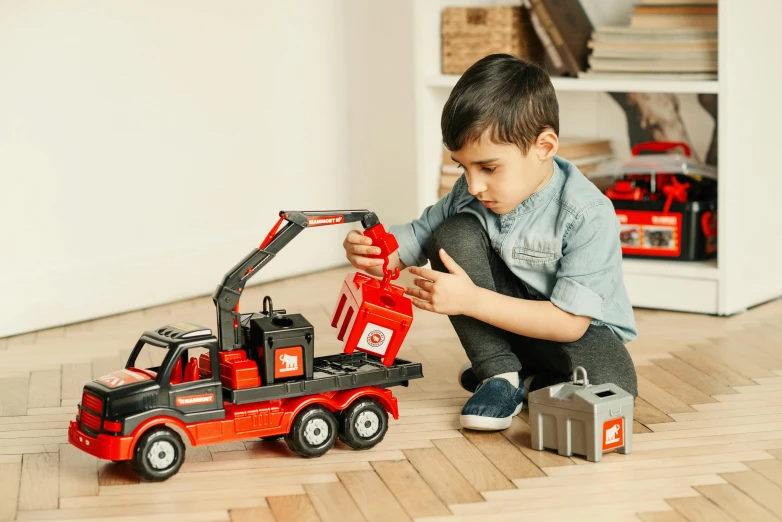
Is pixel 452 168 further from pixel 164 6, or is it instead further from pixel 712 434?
pixel 712 434

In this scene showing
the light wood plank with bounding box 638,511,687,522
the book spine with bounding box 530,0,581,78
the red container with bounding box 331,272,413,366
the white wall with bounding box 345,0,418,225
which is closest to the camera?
the light wood plank with bounding box 638,511,687,522

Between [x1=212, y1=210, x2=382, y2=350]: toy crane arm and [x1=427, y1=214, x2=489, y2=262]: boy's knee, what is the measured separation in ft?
0.75

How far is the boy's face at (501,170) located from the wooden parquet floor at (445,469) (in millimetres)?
350

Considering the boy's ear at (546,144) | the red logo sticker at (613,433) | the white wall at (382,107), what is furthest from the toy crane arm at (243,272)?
the white wall at (382,107)

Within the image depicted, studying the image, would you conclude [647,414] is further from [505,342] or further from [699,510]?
[699,510]

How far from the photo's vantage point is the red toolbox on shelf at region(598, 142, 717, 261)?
2289 mm

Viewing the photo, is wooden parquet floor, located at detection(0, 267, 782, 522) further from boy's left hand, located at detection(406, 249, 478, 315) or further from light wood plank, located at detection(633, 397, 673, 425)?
boy's left hand, located at detection(406, 249, 478, 315)

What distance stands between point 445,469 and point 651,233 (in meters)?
1.06

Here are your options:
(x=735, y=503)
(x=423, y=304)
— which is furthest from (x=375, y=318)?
(x=735, y=503)

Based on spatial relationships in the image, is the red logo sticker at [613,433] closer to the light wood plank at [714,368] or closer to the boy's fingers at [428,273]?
the boy's fingers at [428,273]

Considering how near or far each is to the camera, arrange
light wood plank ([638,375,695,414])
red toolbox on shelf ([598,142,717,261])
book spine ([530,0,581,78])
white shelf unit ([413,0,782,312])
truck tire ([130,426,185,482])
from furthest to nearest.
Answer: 1. book spine ([530,0,581,78])
2. red toolbox on shelf ([598,142,717,261])
3. white shelf unit ([413,0,782,312])
4. light wood plank ([638,375,695,414])
5. truck tire ([130,426,185,482])

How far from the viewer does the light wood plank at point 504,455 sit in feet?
4.69

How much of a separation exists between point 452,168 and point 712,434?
3.80 feet

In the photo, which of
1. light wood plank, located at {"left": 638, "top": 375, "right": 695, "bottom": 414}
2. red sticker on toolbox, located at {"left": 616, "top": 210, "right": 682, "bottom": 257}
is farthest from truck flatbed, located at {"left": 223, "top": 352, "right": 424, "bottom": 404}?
red sticker on toolbox, located at {"left": 616, "top": 210, "right": 682, "bottom": 257}
